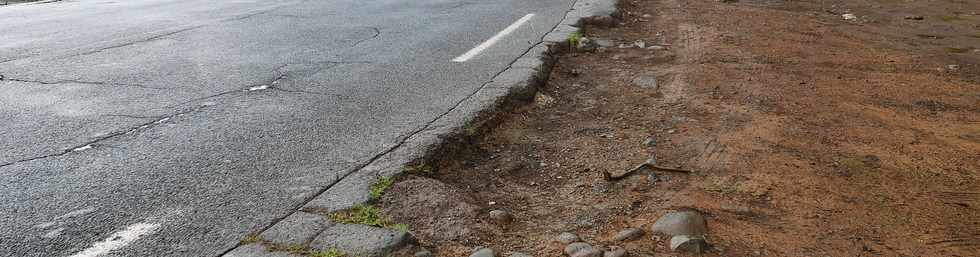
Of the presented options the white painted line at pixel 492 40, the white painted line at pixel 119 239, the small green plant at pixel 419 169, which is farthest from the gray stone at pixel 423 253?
the white painted line at pixel 492 40

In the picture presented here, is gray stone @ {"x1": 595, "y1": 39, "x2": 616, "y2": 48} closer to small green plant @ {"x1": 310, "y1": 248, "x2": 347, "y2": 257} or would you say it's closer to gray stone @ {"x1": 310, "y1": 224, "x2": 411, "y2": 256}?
gray stone @ {"x1": 310, "y1": 224, "x2": 411, "y2": 256}

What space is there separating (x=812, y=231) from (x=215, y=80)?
11.8 feet

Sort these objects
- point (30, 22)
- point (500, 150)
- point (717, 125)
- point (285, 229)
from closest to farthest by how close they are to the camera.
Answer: point (285, 229), point (500, 150), point (717, 125), point (30, 22)

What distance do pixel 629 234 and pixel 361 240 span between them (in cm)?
91

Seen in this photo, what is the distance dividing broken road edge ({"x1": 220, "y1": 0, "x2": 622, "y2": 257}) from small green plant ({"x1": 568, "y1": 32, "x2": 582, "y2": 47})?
1.74ft

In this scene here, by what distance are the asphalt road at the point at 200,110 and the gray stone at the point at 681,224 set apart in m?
1.30

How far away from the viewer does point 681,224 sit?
8.96ft

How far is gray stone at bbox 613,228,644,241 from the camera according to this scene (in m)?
2.70

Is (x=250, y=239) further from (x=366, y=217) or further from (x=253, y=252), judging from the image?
(x=366, y=217)

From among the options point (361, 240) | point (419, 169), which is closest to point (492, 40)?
point (419, 169)

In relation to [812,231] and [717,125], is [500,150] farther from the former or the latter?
[812,231]

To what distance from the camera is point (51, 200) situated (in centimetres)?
293

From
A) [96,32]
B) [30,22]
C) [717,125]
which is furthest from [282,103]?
[30,22]

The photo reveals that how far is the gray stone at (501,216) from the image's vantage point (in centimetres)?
290
